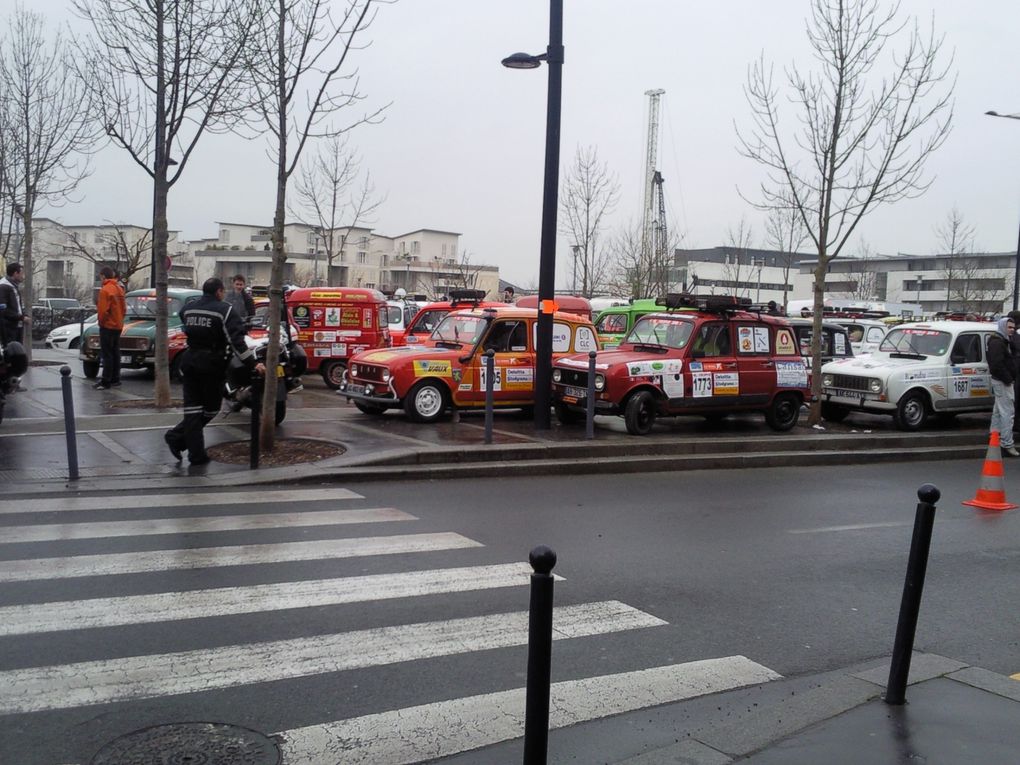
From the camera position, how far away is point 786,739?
412 cm

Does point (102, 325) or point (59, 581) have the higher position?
point (102, 325)

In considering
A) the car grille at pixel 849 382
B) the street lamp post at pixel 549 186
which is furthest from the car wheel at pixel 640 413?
the car grille at pixel 849 382

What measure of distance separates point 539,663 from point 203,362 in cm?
796

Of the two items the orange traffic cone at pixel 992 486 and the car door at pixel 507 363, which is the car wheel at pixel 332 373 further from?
the orange traffic cone at pixel 992 486

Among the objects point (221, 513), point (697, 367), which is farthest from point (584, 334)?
point (221, 513)

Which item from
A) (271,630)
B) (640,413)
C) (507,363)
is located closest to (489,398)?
(507,363)

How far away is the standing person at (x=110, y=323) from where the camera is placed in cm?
1627

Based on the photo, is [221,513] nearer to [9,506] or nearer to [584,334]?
[9,506]

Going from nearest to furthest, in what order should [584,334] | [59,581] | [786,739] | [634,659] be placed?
[786,739] → [634,659] → [59,581] → [584,334]

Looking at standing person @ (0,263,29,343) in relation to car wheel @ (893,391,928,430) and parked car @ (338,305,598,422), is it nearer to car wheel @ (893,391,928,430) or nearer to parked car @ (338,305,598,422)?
parked car @ (338,305,598,422)

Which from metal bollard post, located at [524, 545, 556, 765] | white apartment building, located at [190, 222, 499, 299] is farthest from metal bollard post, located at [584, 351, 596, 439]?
white apartment building, located at [190, 222, 499, 299]

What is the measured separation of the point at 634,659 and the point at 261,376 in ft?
20.8

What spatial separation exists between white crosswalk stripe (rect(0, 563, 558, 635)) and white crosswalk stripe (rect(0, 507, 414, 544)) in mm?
1680

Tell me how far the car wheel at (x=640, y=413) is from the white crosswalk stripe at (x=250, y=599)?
677cm
